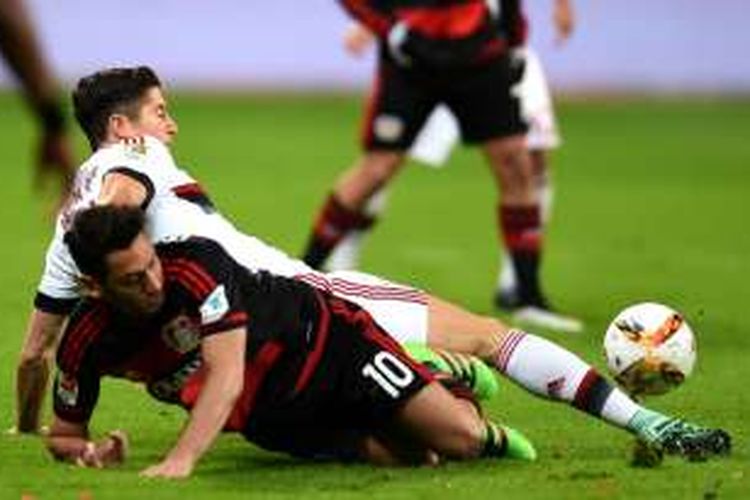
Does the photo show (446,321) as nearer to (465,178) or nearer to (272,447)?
(272,447)


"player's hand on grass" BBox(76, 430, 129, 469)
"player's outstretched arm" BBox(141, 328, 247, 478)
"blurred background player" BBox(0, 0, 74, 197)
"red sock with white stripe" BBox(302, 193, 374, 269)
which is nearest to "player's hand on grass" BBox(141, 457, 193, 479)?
"player's outstretched arm" BBox(141, 328, 247, 478)

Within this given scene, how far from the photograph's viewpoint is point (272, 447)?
23.3ft

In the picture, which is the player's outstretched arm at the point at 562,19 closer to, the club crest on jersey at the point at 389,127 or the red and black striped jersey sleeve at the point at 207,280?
the club crest on jersey at the point at 389,127

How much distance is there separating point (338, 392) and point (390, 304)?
0.75 m

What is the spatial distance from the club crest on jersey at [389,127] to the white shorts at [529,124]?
62 cm

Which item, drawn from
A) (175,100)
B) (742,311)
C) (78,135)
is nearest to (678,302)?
(742,311)

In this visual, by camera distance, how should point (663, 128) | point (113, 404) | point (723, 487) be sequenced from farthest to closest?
point (663, 128) < point (113, 404) < point (723, 487)

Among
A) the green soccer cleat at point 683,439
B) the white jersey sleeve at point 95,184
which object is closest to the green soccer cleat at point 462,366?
the green soccer cleat at point 683,439

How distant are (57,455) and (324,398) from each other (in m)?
0.83

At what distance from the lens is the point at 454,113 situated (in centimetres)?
1106

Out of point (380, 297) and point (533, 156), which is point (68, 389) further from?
point (533, 156)

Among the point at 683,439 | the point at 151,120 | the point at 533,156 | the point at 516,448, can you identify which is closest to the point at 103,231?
the point at 151,120

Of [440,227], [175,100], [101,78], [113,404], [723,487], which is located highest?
[101,78]

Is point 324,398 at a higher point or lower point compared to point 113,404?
higher
